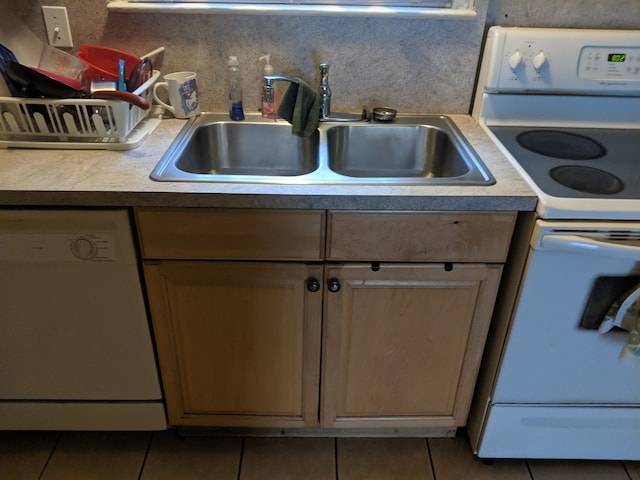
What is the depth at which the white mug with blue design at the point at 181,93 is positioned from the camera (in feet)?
5.00

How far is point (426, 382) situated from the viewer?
1521 millimetres

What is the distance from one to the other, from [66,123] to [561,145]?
1378 mm

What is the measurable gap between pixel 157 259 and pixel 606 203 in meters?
1.06

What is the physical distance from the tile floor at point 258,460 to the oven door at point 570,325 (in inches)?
12.4

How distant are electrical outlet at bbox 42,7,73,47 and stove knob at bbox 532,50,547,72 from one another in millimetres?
1359

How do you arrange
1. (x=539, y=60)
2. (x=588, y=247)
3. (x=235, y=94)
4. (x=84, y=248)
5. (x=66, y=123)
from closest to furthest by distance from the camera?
(x=588, y=247) < (x=84, y=248) < (x=66, y=123) < (x=539, y=60) < (x=235, y=94)

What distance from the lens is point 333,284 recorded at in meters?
1.32

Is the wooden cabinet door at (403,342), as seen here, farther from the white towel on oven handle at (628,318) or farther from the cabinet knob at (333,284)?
the white towel on oven handle at (628,318)

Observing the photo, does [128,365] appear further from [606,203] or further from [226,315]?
[606,203]

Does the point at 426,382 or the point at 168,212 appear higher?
the point at 168,212

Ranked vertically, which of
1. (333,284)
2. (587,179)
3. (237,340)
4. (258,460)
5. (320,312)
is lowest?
(258,460)

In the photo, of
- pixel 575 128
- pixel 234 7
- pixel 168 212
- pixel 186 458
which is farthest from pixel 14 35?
pixel 575 128

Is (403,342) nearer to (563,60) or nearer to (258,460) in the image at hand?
(258,460)

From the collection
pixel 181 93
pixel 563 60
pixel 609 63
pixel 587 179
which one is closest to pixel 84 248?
pixel 181 93
